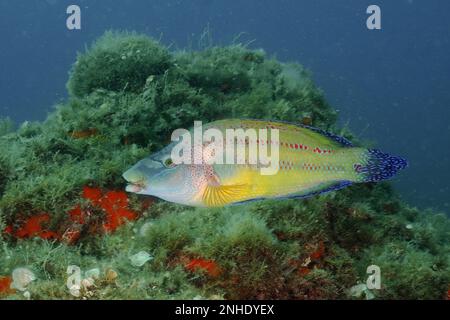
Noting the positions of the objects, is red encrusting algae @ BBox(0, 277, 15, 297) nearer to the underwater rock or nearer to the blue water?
the underwater rock

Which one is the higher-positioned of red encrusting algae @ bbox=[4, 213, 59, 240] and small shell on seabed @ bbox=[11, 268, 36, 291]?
red encrusting algae @ bbox=[4, 213, 59, 240]

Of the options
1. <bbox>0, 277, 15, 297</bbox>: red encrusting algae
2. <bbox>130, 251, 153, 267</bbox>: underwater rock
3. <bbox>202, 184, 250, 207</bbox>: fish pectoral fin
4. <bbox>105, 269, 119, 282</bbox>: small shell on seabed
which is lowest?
<bbox>0, 277, 15, 297</bbox>: red encrusting algae

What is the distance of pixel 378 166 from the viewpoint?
2.86m

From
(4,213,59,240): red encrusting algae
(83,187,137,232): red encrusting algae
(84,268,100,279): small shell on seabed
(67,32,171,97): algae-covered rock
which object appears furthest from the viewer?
(67,32,171,97): algae-covered rock

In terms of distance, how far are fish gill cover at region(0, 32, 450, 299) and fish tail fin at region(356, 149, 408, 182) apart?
77.3 inches

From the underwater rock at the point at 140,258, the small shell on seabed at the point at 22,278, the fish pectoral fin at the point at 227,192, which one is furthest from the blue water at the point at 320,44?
the fish pectoral fin at the point at 227,192

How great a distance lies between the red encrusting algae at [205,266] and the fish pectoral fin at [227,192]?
6.04 ft

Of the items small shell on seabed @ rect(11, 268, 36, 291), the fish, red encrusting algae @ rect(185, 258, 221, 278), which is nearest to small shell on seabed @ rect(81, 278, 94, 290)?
small shell on seabed @ rect(11, 268, 36, 291)

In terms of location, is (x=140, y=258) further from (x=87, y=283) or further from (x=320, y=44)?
(x=320, y=44)

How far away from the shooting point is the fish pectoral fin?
2770 millimetres

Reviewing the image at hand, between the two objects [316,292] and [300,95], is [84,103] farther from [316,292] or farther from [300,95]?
[316,292]

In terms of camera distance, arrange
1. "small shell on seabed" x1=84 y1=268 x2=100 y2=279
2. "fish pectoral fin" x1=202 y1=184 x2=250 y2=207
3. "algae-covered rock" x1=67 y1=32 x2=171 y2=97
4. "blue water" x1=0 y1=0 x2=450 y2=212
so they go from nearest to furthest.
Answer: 1. "fish pectoral fin" x1=202 y1=184 x2=250 y2=207
2. "small shell on seabed" x1=84 y1=268 x2=100 y2=279
3. "algae-covered rock" x1=67 y1=32 x2=171 y2=97
4. "blue water" x1=0 y1=0 x2=450 y2=212

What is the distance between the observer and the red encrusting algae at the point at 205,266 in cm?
439

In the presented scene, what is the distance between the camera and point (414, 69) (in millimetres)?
141625
